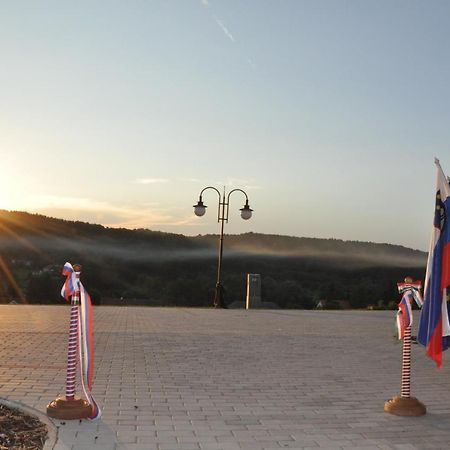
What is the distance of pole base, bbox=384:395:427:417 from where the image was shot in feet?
21.0

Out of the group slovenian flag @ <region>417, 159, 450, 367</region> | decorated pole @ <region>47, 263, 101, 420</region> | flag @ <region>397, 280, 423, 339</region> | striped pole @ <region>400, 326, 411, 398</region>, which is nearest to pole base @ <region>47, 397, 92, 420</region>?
decorated pole @ <region>47, 263, 101, 420</region>

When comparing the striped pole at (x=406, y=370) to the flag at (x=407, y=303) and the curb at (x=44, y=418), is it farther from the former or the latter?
the curb at (x=44, y=418)

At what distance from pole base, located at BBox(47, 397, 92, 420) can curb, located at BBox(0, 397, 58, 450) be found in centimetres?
9

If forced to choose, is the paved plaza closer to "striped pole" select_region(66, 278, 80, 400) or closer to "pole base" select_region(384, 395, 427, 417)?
"pole base" select_region(384, 395, 427, 417)

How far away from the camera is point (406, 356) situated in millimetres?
6625

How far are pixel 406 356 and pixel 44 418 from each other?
4009mm

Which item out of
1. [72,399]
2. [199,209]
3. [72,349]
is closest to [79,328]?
[72,349]

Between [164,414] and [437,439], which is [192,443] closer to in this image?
[164,414]

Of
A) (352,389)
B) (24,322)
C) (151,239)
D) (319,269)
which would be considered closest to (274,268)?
(319,269)

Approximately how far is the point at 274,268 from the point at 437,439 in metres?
37.5

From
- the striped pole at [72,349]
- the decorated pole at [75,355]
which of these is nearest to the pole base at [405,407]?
the decorated pole at [75,355]

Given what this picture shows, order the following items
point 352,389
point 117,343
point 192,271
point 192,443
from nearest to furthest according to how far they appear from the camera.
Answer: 1. point 192,443
2. point 352,389
3. point 117,343
4. point 192,271

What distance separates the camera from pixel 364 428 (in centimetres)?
591

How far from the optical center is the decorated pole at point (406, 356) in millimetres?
6438
